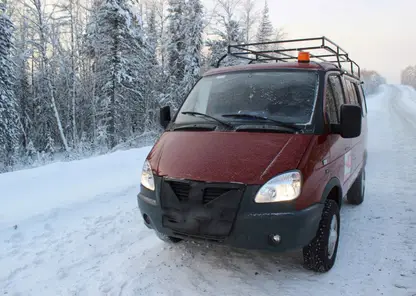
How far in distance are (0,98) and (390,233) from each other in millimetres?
24554

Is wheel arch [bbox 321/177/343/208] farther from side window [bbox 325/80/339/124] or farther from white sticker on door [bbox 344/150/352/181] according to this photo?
side window [bbox 325/80/339/124]

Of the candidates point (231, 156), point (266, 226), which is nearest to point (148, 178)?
point (231, 156)

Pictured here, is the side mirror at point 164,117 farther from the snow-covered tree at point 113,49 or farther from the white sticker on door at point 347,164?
the snow-covered tree at point 113,49

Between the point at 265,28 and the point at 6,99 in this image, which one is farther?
the point at 265,28

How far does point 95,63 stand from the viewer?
2486cm

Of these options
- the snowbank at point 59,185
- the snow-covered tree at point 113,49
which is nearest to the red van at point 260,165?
A: the snowbank at point 59,185

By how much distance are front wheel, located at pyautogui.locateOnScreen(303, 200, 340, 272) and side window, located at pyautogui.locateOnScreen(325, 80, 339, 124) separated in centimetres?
98

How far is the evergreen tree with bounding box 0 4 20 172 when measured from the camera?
22.3m

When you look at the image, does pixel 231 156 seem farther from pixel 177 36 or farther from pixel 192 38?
pixel 177 36

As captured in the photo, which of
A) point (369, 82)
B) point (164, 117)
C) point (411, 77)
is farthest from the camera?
point (411, 77)

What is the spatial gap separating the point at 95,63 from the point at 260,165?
24.2m

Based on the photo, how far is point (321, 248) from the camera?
3363mm

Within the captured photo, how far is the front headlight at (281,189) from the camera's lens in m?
2.97

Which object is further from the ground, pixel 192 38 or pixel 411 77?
pixel 411 77
